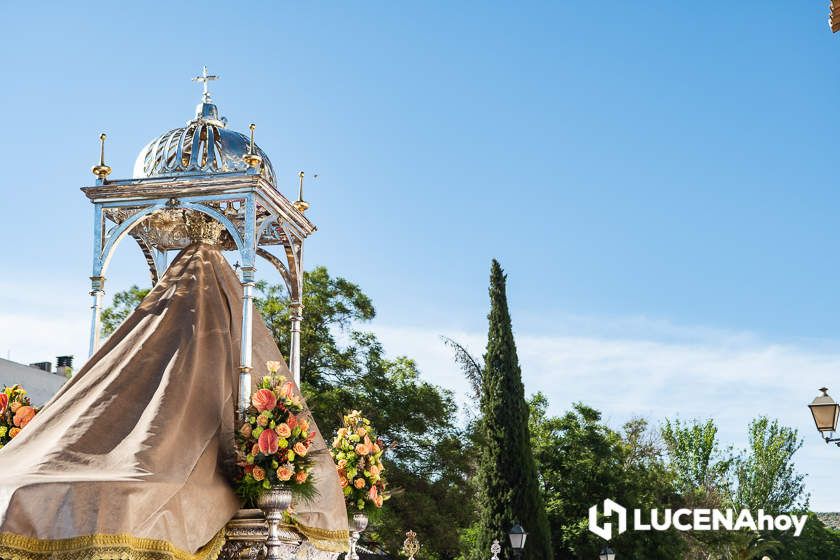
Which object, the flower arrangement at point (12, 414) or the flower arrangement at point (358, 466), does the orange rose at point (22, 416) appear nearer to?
the flower arrangement at point (12, 414)

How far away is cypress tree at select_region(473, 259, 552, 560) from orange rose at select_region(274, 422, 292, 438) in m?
16.7

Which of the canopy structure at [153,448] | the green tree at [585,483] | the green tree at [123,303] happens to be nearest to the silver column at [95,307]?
the canopy structure at [153,448]

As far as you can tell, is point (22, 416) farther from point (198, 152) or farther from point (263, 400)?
point (198, 152)

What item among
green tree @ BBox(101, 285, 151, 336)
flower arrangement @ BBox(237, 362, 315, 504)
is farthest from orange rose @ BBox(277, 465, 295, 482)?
green tree @ BBox(101, 285, 151, 336)

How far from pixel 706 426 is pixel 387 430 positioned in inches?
1097

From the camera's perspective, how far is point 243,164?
7824 mm

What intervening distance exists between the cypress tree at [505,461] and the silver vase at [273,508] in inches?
650

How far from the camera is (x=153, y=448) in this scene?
605 cm

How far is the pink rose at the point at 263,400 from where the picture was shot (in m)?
6.56

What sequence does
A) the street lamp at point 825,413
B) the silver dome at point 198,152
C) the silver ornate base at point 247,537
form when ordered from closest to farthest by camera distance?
the silver ornate base at point 247,537 → the silver dome at point 198,152 → the street lamp at point 825,413

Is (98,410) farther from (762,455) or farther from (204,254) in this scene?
(762,455)

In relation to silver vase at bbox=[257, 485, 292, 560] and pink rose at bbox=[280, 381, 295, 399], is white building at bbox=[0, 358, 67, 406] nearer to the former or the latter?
pink rose at bbox=[280, 381, 295, 399]

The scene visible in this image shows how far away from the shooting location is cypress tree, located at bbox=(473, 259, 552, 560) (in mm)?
22766

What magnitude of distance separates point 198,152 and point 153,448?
2802 mm
